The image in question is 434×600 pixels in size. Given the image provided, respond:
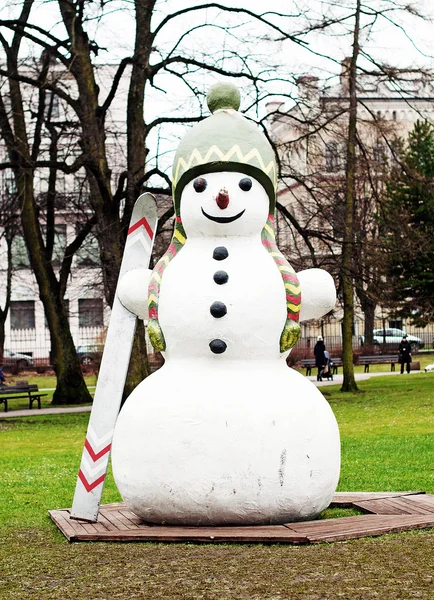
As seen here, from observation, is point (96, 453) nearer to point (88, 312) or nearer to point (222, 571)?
point (222, 571)

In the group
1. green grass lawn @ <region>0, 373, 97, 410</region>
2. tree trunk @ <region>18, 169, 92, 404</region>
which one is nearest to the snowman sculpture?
tree trunk @ <region>18, 169, 92, 404</region>

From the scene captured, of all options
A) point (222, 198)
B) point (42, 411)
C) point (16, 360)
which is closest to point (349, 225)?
point (42, 411)

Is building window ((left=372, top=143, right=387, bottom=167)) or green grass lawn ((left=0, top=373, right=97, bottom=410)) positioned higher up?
building window ((left=372, top=143, right=387, bottom=167))

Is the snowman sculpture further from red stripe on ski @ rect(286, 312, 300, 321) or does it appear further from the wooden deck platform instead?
the wooden deck platform

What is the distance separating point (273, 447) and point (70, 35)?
14.4 metres

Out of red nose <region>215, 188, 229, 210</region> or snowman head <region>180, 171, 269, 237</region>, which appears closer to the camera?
red nose <region>215, 188, 229, 210</region>

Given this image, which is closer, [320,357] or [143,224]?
[143,224]

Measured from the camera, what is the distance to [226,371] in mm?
7582

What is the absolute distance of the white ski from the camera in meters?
7.99

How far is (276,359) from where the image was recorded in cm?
777

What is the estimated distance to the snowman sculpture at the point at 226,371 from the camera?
7.30 metres

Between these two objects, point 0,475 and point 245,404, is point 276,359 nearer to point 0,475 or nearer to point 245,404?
point 245,404

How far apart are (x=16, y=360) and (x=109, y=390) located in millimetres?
37039

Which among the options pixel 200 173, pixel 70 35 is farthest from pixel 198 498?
pixel 70 35
